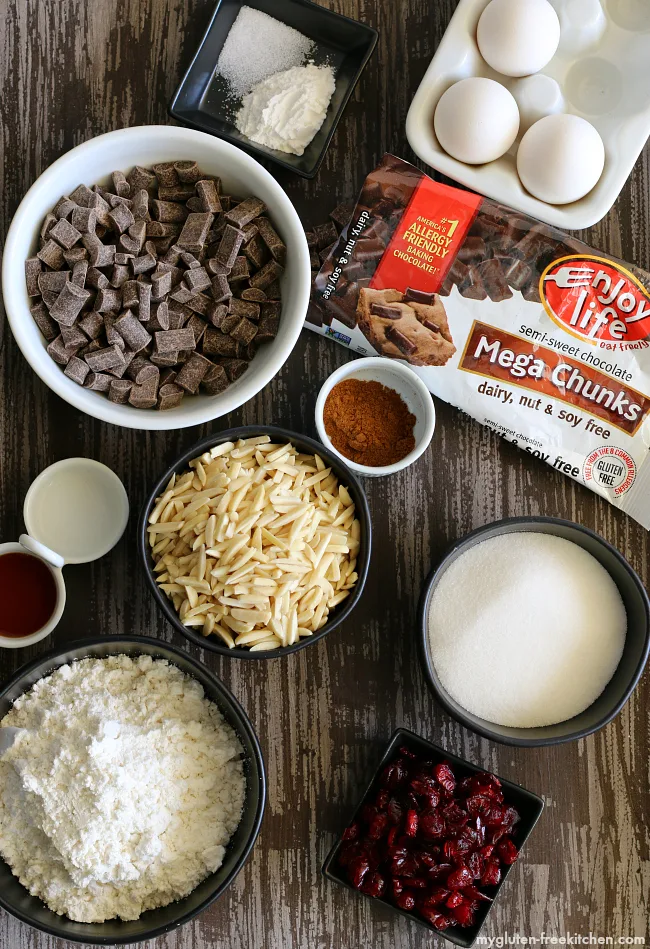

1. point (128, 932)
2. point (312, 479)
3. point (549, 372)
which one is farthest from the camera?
point (549, 372)

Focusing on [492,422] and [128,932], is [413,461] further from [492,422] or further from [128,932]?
[128,932]

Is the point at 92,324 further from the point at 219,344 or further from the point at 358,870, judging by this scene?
the point at 358,870

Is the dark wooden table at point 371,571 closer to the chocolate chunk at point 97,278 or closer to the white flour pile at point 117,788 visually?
the white flour pile at point 117,788

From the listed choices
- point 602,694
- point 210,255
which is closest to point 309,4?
point 210,255

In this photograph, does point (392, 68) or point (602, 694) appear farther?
point (392, 68)

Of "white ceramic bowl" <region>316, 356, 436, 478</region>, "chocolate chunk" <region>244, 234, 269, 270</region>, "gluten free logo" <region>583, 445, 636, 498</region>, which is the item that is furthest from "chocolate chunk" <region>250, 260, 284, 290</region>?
"gluten free logo" <region>583, 445, 636, 498</region>
